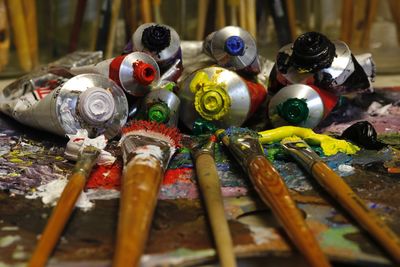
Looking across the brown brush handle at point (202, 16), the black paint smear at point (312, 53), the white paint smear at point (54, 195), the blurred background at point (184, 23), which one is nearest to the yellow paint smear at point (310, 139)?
the black paint smear at point (312, 53)

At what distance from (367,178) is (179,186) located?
27 centimetres

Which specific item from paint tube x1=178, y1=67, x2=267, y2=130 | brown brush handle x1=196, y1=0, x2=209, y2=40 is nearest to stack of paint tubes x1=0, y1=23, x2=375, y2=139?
paint tube x1=178, y1=67, x2=267, y2=130

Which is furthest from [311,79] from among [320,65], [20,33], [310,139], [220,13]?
[20,33]

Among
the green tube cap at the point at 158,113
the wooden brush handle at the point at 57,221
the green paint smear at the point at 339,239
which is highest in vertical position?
the green tube cap at the point at 158,113

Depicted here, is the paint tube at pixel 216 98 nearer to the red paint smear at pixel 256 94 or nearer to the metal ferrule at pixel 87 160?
the red paint smear at pixel 256 94

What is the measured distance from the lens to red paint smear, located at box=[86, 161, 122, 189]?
81 cm

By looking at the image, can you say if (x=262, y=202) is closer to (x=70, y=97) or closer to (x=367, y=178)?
(x=367, y=178)

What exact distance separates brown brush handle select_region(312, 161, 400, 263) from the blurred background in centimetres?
97

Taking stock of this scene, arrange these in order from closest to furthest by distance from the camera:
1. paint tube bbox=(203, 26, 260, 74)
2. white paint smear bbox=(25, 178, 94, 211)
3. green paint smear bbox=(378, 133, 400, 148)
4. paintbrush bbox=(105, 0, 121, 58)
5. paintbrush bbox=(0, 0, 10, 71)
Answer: white paint smear bbox=(25, 178, 94, 211), green paint smear bbox=(378, 133, 400, 148), paint tube bbox=(203, 26, 260, 74), paintbrush bbox=(0, 0, 10, 71), paintbrush bbox=(105, 0, 121, 58)

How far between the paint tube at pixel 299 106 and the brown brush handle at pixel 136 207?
333 mm

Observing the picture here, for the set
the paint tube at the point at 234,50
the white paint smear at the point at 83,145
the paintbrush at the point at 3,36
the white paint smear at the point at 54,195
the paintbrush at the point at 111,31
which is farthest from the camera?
the paintbrush at the point at 111,31

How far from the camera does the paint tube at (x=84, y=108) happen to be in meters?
0.95

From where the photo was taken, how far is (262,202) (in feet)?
2.51

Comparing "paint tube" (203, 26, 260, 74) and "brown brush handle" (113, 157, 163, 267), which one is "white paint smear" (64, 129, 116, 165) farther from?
"paint tube" (203, 26, 260, 74)
